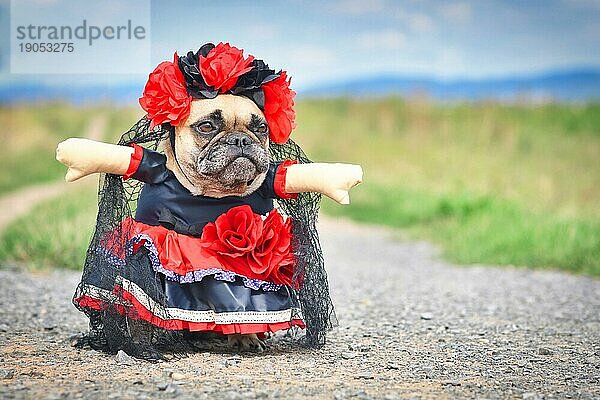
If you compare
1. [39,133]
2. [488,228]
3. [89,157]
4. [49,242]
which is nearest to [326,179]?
[89,157]

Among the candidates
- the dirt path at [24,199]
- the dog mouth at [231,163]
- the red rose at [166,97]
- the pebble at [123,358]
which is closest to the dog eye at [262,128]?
the dog mouth at [231,163]

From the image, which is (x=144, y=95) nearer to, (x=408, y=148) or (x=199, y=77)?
(x=199, y=77)

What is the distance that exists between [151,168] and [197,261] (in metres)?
0.53

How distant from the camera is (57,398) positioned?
3.75 metres

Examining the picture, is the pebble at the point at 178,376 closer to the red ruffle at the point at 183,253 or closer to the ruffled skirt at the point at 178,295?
the ruffled skirt at the point at 178,295

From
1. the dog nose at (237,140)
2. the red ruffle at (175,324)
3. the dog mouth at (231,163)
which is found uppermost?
the dog nose at (237,140)

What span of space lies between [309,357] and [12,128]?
17.9m

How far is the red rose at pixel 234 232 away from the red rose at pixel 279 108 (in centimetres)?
45

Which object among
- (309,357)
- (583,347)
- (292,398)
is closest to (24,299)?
(309,357)

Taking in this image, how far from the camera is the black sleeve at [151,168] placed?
467cm

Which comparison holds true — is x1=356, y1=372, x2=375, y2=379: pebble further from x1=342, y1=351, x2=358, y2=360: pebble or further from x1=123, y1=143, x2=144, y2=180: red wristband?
x1=123, y1=143, x2=144, y2=180: red wristband

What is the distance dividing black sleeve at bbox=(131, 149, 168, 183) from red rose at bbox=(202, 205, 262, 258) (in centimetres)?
36

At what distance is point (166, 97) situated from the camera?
4.65m

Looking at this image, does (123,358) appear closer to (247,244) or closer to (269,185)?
(247,244)
